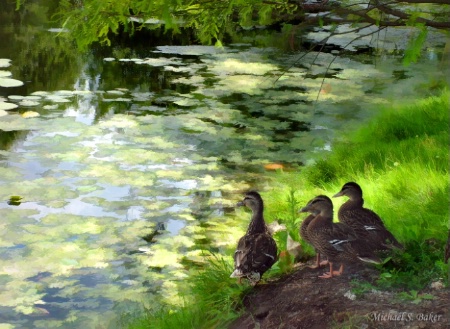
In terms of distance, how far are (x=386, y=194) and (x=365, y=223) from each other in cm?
130

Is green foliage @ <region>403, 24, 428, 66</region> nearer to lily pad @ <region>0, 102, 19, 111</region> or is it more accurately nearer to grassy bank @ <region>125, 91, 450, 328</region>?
grassy bank @ <region>125, 91, 450, 328</region>

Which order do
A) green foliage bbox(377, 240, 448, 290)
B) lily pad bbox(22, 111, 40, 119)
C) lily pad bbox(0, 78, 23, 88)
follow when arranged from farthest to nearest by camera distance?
lily pad bbox(0, 78, 23, 88) < lily pad bbox(22, 111, 40, 119) < green foliage bbox(377, 240, 448, 290)

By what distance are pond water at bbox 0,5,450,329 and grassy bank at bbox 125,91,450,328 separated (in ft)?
1.28

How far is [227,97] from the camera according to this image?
945 cm

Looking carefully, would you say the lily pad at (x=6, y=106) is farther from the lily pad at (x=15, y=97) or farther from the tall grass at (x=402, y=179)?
the tall grass at (x=402, y=179)

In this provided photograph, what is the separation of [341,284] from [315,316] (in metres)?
0.32

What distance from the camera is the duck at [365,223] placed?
350cm

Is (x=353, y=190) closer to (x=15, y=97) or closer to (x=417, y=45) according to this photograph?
(x=417, y=45)

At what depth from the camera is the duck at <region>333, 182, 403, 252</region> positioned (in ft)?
11.5

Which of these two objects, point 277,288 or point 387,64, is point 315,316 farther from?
point 387,64

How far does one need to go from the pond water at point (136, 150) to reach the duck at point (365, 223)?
1.07 meters

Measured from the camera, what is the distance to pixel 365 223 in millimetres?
3611

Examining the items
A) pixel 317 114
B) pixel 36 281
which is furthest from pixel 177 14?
pixel 317 114

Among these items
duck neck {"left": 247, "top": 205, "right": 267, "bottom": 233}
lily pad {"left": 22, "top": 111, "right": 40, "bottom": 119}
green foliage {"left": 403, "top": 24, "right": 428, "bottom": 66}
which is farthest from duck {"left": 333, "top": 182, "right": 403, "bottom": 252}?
lily pad {"left": 22, "top": 111, "right": 40, "bottom": 119}
